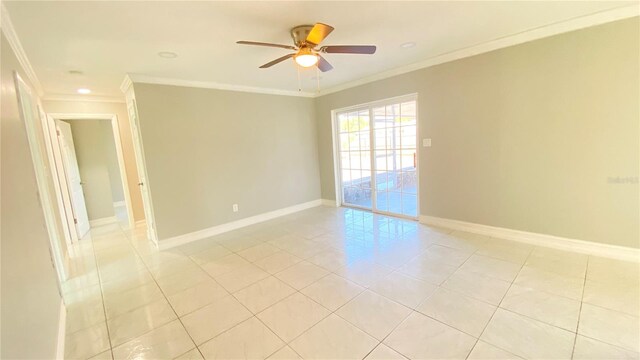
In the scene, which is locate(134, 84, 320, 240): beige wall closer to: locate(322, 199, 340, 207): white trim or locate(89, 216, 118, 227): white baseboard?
locate(322, 199, 340, 207): white trim

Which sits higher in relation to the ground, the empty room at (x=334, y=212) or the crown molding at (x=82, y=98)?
the crown molding at (x=82, y=98)

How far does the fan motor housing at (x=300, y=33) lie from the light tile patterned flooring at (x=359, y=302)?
2.29m

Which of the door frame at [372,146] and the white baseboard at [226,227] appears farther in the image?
the door frame at [372,146]

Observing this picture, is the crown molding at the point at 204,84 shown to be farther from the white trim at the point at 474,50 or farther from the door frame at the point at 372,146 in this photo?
the door frame at the point at 372,146

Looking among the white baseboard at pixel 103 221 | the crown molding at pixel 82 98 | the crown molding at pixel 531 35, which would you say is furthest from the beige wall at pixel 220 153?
the white baseboard at pixel 103 221

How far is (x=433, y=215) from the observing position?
4.07 m

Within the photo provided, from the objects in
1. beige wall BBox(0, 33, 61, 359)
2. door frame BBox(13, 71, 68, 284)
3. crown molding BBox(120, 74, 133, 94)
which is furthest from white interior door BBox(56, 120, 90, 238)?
beige wall BBox(0, 33, 61, 359)

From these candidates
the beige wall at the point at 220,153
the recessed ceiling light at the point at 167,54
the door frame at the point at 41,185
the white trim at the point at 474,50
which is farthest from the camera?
the beige wall at the point at 220,153

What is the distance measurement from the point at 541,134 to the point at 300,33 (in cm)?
288

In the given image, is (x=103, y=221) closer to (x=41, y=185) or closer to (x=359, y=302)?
(x=41, y=185)

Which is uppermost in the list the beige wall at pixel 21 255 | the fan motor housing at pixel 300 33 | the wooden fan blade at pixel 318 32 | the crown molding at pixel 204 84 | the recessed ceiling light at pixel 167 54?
the recessed ceiling light at pixel 167 54

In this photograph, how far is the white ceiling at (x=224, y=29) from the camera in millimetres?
2023

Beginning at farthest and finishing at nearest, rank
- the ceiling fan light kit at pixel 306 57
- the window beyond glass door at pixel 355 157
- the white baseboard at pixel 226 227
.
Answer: the window beyond glass door at pixel 355 157, the white baseboard at pixel 226 227, the ceiling fan light kit at pixel 306 57

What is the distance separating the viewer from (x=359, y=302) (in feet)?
7.39
